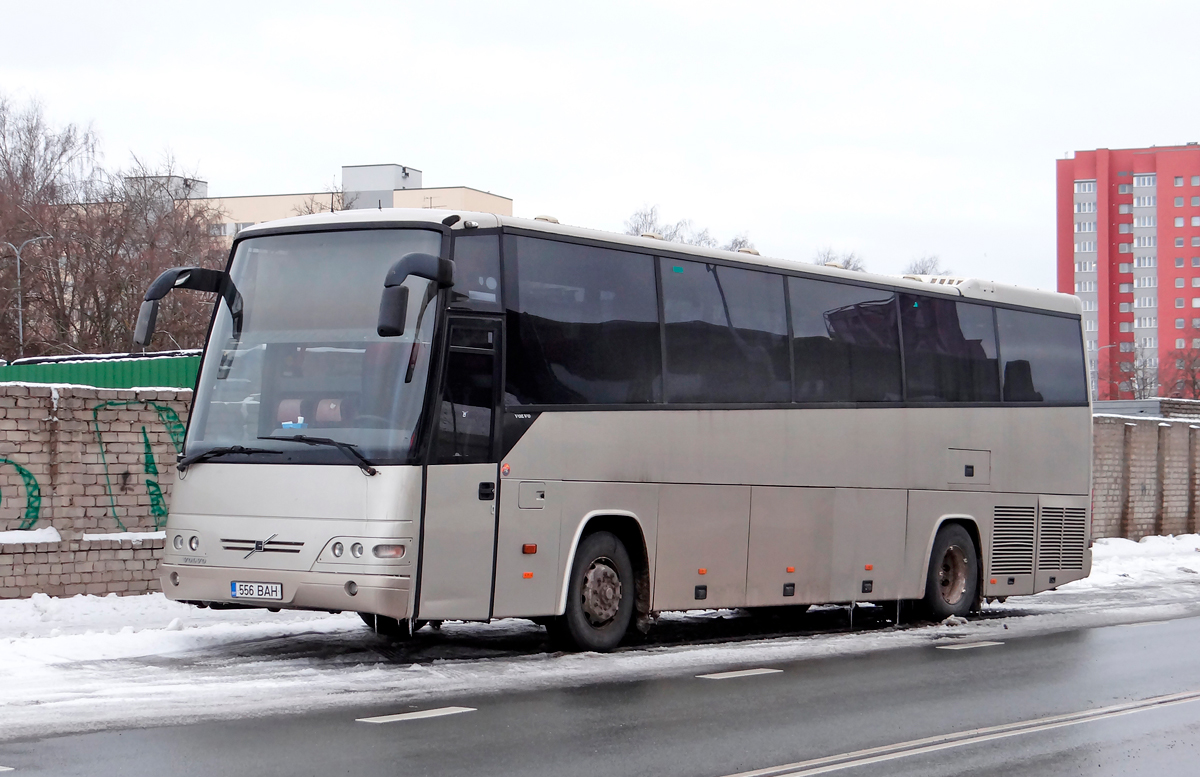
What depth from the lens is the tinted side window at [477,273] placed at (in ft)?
36.8

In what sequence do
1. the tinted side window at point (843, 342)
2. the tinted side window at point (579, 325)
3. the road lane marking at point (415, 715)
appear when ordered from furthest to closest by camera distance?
1. the tinted side window at point (843, 342)
2. the tinted side window at point (579, 325)
3. the road lane marking at point (415, 715)

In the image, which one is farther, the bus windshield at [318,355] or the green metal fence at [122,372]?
the green metal fence at [122,372]

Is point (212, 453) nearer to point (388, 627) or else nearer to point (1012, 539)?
point (388, 627)

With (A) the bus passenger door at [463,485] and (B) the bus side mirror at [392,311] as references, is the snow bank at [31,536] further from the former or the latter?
(B) the bus side mirror at [392,311]

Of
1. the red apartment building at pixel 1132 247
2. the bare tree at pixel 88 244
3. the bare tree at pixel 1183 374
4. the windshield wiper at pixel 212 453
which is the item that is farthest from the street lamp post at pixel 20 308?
the red apartment building at pixel 1132 247

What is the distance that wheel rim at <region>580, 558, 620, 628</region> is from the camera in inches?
478

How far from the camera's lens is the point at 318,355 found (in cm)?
1090

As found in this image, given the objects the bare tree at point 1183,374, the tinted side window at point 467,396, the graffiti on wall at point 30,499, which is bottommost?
the graffiti on wall at point 30,499

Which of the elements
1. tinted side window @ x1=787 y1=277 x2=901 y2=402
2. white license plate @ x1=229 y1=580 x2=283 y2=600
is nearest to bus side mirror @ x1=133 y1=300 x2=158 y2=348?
white license plate @ x1=229 y1=580 x2=283 y2=600

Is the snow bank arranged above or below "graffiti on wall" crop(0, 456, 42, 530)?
below

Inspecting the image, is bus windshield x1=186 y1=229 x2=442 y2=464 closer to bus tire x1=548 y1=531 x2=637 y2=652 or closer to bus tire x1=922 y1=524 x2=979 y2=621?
bus tire x1=548 y1=531 x2=637 y2=652

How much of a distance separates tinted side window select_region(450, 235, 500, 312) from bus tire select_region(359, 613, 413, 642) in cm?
298

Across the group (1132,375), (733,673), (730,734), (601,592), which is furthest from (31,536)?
(1132,375)

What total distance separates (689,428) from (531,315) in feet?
7.34
